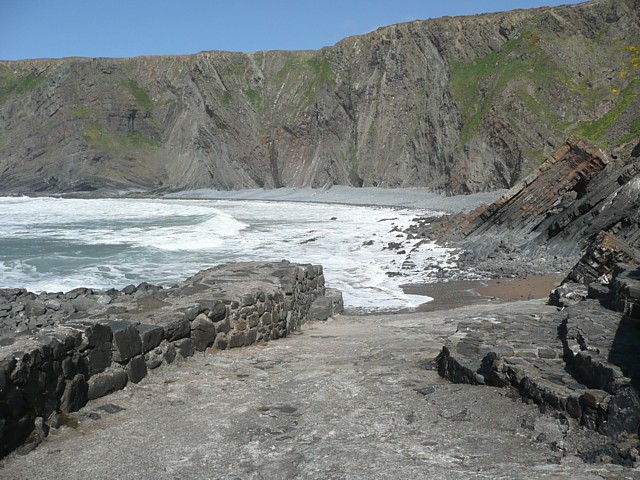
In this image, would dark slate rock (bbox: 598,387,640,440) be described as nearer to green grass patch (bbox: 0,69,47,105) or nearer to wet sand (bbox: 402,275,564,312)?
wet sand (bbox: 402,275,564,312)

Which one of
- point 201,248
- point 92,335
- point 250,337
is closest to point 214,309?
point 250,337

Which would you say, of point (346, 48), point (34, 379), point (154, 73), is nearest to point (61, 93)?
point (154, 73)

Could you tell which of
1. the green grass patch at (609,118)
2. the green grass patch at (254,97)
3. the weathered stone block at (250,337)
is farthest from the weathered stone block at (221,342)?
the green grass patch at (254,97)

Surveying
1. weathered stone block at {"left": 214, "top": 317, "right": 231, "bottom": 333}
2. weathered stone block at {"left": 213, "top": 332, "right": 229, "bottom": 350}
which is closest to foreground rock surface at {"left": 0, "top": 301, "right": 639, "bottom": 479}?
weathered stone block at {"left": 213, "top": 332, "right": 229, "bottom": 350}

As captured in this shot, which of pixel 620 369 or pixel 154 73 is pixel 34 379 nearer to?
pixel 620 369

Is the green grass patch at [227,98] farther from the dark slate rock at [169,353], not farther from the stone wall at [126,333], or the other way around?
the dark slate rock at [169,353]

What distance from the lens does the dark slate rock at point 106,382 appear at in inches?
244

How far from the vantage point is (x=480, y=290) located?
18312mm

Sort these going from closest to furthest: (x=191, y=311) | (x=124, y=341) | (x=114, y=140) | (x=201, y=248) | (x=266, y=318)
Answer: (x=124, y=341) → (x=191, y=311) → (x=266, y=318) → (x=201, y=248) → (x=114, y=140)

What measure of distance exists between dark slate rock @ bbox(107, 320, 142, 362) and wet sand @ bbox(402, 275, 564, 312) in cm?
981

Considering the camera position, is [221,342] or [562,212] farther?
[562,212]

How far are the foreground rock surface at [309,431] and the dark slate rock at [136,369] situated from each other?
0.26ft

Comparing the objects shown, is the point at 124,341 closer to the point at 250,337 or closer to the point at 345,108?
the point at 250,337

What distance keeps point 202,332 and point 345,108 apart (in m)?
71.5
